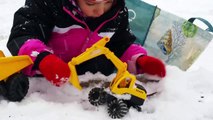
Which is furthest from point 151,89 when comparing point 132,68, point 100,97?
point 100,97

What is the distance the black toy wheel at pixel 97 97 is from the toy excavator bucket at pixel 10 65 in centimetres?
23

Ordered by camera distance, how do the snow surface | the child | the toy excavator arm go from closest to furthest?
1. the snow surface
2. the toy excavator arm
3. the child

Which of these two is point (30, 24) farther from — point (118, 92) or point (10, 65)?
point (118, 92)

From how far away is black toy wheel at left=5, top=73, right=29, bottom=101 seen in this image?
3.72ft

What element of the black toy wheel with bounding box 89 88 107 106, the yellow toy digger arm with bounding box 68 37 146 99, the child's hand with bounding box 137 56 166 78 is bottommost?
the child's hand with bounding box 137 56 166 78

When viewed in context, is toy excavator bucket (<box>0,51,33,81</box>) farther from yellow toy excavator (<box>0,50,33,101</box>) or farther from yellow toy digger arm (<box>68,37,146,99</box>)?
yellow toy digger arm (<box>68,37,146,99</box>)

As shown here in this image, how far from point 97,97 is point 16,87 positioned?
24 cm

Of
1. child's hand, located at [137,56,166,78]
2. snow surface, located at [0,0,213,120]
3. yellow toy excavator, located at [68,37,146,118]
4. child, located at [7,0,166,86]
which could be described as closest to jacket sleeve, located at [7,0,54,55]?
child, located at [7,0,166,86]

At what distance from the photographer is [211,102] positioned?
4.33ft

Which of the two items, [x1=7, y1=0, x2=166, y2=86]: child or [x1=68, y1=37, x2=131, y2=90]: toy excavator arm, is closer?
[x1=68, y1=37, x2=131, y2=90]: toy excavator arm

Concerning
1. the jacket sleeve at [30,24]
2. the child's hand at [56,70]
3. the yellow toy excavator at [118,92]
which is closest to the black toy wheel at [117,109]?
the yellow toy excavator at [118,92]

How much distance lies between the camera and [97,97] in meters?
1.19

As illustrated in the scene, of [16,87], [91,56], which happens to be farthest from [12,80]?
[91,56]

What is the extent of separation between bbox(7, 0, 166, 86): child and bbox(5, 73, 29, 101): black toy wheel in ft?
0.33
